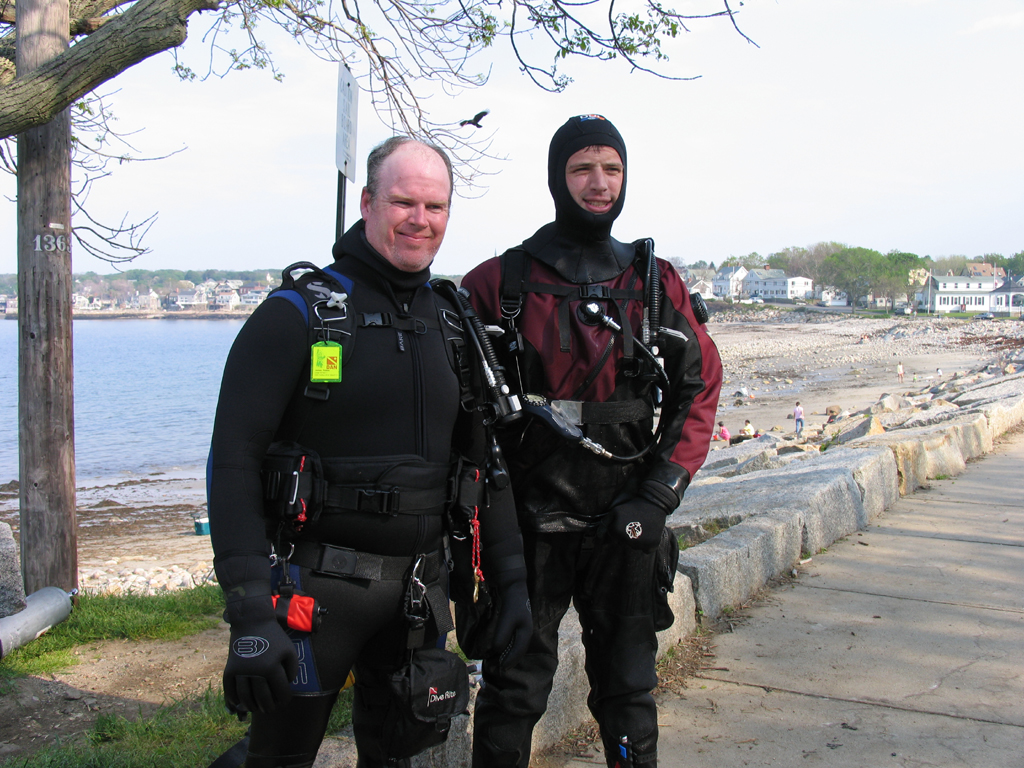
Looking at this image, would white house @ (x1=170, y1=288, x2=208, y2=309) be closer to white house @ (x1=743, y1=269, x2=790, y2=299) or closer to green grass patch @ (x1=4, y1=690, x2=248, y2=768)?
white house @ (x1=743, y1=269, x2=790, y2=299)

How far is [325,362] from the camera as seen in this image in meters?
1.92

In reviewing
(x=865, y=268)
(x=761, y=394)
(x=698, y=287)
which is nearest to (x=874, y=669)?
(x=761, y=394)

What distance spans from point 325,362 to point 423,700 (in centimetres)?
90

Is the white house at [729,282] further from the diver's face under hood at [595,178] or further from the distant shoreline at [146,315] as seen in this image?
the diver's face under hood at [595,178]

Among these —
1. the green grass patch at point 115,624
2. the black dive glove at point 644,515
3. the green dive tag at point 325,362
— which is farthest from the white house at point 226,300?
the green dive tag at point 325,362

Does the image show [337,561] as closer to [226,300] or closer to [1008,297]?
[1008,297]

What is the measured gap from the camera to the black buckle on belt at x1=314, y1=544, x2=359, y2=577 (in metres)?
1.97

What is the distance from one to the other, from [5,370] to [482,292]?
249 feet

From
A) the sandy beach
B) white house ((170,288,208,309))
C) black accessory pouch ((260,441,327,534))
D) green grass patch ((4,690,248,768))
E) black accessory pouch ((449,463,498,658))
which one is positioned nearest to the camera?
black accessory pouch ((260,441,327,534))

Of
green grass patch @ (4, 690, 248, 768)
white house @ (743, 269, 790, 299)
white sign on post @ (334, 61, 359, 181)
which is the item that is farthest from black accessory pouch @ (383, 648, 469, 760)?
white house @ (743, 269, 790, 299)

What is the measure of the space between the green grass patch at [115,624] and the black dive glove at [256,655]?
2.68 meters

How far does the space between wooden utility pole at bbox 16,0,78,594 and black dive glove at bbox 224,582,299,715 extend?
323cm

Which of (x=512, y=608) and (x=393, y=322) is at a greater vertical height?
(x=393, y=322)

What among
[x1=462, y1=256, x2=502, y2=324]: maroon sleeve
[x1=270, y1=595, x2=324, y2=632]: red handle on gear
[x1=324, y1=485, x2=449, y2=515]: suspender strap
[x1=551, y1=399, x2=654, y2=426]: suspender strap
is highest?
[x1=462, y1=256, x2=502, y2=324]: maroon sleeve
